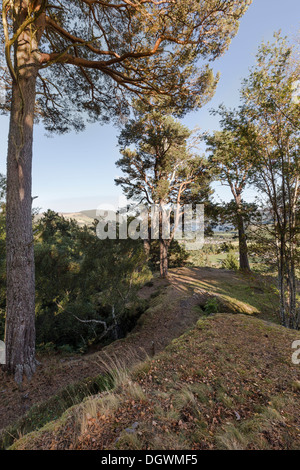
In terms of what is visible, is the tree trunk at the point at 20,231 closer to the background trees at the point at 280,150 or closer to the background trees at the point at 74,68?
the background trees at the point at 74,68

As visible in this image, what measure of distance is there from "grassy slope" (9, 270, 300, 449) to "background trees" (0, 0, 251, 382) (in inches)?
111

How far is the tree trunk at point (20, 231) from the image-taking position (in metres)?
3.73

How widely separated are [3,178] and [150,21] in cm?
973

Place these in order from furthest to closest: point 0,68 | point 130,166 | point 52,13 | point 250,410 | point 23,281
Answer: point 130,166 → point 0,68 → point 52,13 → point 23,281 → point 250,410

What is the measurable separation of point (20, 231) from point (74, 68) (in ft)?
18.6

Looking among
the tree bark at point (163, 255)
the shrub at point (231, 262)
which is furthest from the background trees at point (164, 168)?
the shrub at point (231, 262)

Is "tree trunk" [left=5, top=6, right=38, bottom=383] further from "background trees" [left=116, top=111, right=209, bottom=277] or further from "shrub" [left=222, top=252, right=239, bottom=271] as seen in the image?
"shrub" [left=222, top=252, right=239, bottom=271]

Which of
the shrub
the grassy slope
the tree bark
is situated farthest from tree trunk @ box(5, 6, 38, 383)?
the shrub

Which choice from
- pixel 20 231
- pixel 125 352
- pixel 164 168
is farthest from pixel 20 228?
pixel 164 168

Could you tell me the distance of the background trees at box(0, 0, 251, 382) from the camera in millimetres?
3752

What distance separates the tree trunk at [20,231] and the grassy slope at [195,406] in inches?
104

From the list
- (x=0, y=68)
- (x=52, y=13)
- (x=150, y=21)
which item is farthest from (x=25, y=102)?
(x=150, y=21)

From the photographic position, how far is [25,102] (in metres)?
3.96

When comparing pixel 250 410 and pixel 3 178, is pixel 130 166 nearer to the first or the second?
pixel 3 178
